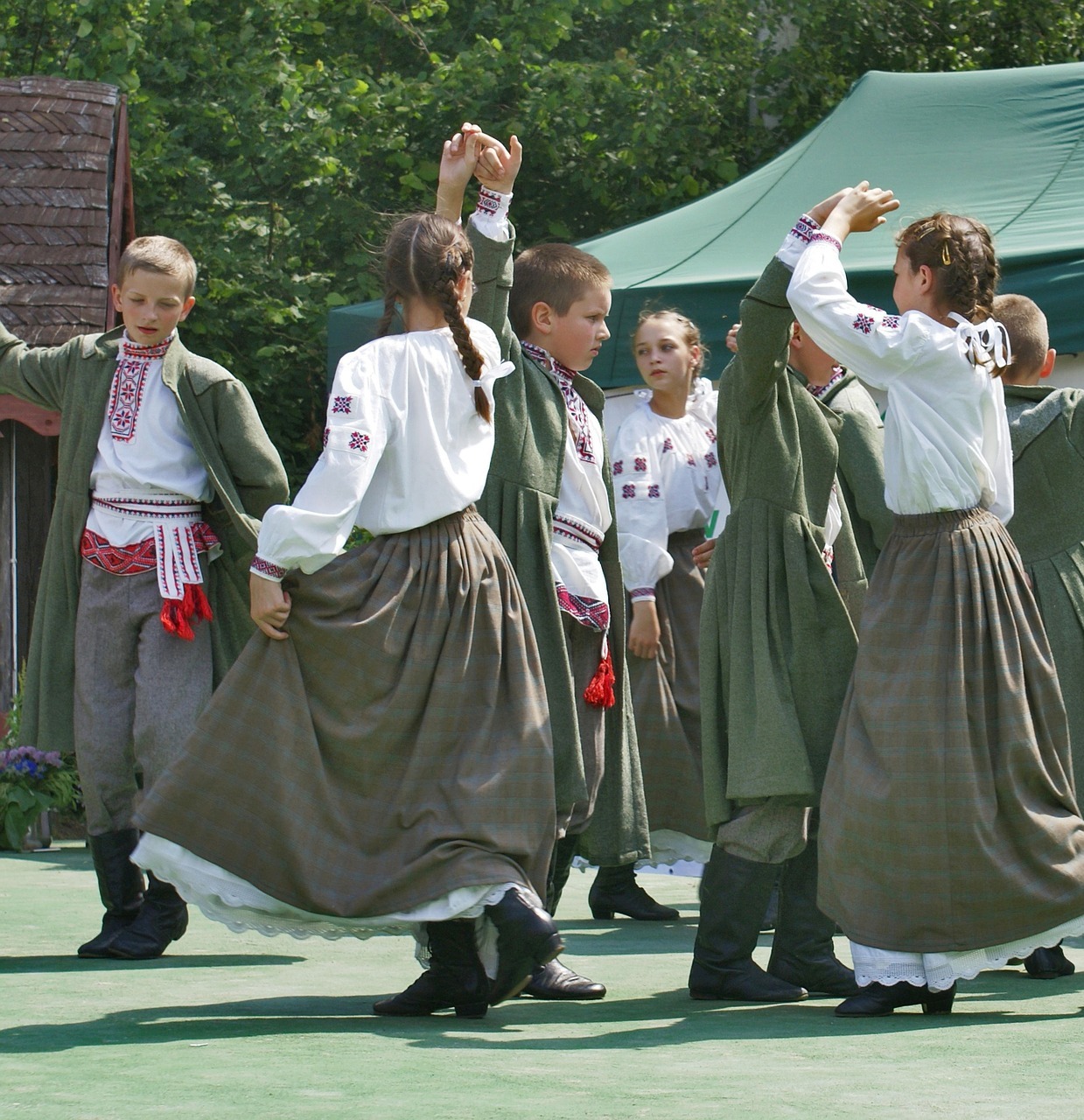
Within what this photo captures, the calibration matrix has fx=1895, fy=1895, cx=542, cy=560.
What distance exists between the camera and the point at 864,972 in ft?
12.3

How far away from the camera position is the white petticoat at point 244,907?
143 inches

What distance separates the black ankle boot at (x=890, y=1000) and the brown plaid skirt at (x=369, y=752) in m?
0.67

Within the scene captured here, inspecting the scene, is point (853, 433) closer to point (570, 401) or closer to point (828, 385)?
point (828, 385)

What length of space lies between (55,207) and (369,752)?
18.7 feet

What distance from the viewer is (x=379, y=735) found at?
3643 mm

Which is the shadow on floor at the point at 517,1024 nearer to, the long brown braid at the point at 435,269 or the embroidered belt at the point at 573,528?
the embroidered belt at the point at 573,528

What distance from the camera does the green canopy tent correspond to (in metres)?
A: 7.27

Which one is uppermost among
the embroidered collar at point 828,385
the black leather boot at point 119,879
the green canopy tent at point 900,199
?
the green canopy tent at point 900,199

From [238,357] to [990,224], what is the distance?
5636mm

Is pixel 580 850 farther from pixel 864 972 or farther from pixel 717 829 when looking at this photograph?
pixel 864 972

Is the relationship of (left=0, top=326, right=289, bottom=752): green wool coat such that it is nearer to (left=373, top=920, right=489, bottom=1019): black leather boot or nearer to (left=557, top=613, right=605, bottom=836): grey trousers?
(left=557, top=613, right=605, bottom=836): grey trousers

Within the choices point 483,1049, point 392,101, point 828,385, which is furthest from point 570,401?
point 392,101

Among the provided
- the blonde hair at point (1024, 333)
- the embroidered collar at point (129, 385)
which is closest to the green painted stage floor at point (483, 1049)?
the embroidered collar at point (129, 385)

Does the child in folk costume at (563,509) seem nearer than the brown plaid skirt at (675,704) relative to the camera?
Yes
